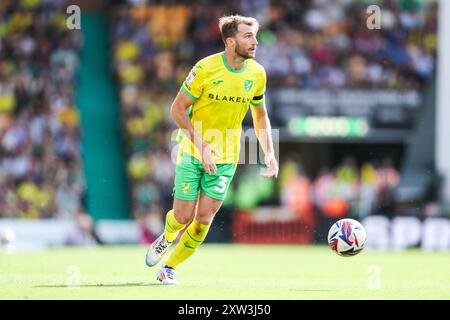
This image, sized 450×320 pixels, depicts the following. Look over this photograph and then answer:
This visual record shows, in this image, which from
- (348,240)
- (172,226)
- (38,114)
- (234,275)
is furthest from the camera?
(38,114)

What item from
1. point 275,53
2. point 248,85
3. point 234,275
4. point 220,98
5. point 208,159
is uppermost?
point 275,53

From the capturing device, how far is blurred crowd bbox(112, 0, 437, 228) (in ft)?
82.7

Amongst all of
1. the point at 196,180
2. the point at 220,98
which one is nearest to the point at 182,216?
the point at 196,180

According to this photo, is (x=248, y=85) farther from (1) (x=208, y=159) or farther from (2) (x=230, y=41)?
(1) (x=208, y=159)

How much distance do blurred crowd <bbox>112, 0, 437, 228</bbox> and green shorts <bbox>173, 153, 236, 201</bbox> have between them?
1364 cm

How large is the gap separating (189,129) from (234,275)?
311cm

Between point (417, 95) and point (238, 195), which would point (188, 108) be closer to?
point (238, 195)

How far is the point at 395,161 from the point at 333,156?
170 cm

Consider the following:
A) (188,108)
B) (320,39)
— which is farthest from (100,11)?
(188,108)

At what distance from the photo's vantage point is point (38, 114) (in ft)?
82.2

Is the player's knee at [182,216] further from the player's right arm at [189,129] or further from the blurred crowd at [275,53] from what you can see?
the blurred crowd at [275,53]

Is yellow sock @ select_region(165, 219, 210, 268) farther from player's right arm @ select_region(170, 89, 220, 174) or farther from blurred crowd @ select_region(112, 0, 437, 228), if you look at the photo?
blurred crowd @ select_region(112, 0, 437, 228)

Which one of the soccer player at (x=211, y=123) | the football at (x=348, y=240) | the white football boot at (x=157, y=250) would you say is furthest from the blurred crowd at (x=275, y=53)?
the soccer player at (x=211, y=123)
